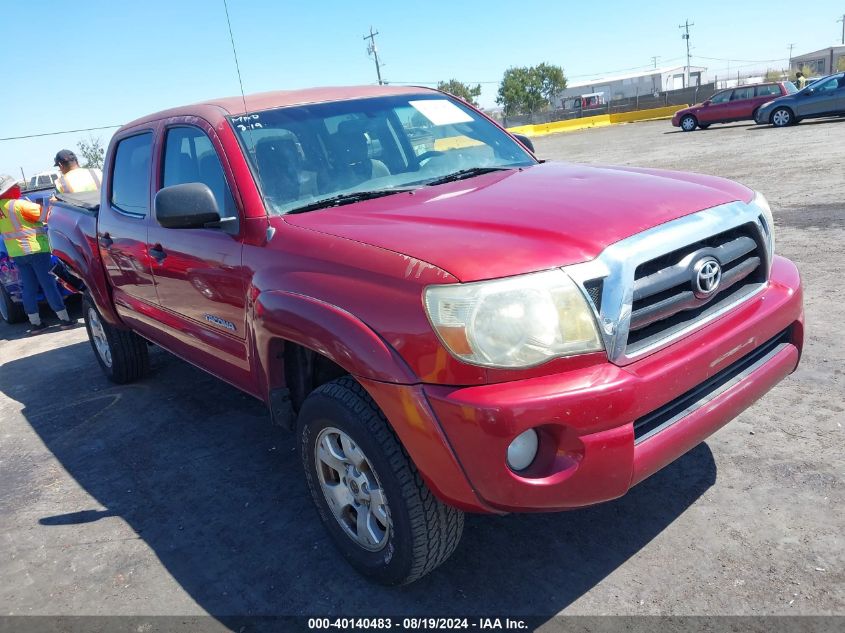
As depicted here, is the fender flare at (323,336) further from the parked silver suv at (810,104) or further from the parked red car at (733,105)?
the parked red car at (733,105)

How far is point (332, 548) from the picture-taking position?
9.70 feet

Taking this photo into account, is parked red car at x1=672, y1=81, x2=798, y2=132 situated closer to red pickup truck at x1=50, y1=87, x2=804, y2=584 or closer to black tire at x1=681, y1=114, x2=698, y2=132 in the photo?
black tire at x1=681, y1=114, x2=698, y2=132

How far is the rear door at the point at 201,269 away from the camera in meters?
3.11

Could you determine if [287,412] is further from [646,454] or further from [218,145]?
[646,454]

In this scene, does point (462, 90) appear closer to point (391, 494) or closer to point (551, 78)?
point (551, 78)

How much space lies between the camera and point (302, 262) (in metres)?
2.59

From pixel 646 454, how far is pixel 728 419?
1.61ft

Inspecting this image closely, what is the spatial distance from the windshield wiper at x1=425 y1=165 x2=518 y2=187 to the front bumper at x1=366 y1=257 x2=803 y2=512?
1.40 metres

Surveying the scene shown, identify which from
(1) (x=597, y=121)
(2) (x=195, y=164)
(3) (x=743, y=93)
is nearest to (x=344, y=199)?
(2) (x=195, y=164)

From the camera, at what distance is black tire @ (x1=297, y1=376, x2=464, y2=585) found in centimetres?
230

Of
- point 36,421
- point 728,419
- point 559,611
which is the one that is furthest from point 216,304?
point 36,421

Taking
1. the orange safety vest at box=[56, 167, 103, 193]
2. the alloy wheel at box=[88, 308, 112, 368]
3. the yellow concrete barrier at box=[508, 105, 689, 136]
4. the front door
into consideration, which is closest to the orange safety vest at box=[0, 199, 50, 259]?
the orange safety vest at box=[56, 167, 103, 193]

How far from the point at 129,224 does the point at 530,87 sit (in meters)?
103

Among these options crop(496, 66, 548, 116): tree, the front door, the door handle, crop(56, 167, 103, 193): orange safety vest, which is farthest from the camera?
crop(496, 66, 548, 116): tree
